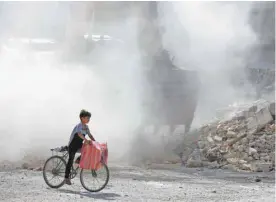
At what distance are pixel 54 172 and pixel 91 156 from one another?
1.62 feet

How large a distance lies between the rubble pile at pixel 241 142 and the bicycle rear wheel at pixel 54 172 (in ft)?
9.74

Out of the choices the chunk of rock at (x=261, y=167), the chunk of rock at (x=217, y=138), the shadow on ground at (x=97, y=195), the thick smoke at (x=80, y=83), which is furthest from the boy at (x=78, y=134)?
the chunk of rock at (x=217, y=138)

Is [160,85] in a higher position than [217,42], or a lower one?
lower

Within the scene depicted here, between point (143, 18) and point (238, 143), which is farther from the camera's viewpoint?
point (143, 18)

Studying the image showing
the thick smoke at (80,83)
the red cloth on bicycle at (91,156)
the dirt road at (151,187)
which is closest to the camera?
the dirt road at (151,187)

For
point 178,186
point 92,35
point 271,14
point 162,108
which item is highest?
point 271,14

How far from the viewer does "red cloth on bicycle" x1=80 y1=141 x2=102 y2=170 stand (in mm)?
5613

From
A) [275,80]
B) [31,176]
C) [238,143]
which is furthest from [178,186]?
[275,80]

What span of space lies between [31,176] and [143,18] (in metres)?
6.82

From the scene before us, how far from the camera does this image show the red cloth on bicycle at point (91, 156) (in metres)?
5.61

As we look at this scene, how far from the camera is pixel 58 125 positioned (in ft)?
31.1

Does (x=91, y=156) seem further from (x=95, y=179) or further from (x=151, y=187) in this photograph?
(x=151, y=187)

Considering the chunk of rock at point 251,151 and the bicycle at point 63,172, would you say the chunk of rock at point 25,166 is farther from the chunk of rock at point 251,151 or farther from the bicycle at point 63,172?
the chunk of rock at point 251,151

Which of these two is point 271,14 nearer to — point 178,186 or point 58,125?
point 58,125
